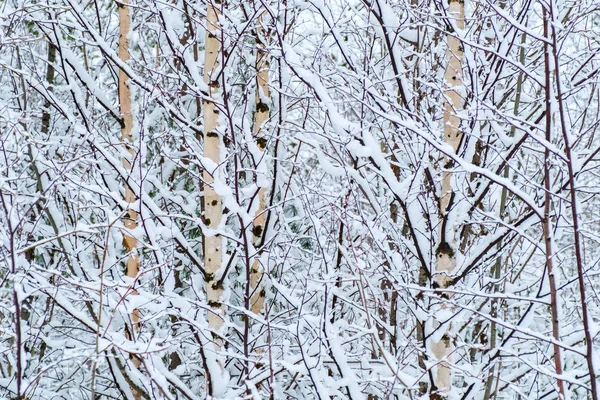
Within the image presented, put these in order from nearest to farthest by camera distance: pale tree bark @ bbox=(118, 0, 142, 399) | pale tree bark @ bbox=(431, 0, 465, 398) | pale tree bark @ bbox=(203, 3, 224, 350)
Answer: pale tree bark @ bbox=(431, 0, 465, 398) → pale tree bark @ bbox=(203, 3, 224, 350) → pale tree bark @ bbox=(118, 0, 142, 399)

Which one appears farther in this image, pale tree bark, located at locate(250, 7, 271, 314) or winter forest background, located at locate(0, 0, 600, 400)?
pale tree bark, located at locate(250, 7, 271, 314)

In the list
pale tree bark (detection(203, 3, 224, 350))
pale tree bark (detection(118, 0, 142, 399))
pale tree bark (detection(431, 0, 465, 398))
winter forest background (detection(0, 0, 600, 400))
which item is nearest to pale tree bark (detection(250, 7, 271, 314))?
winter forest background (detection(0, 0, 600, 400))

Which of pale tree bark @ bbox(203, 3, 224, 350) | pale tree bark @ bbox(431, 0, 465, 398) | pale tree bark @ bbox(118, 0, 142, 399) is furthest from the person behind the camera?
pale tree bark @ bbox(118, 0, 142, 399)

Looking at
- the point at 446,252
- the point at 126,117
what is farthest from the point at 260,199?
the point at 446,252

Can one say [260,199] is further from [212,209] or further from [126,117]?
[126,117]

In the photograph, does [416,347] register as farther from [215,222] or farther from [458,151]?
[215,222]

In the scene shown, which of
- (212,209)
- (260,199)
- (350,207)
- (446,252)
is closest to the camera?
(446,252)


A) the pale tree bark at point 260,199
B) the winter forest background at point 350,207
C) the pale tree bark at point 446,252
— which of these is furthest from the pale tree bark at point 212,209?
the pale tree bark at point 446,252

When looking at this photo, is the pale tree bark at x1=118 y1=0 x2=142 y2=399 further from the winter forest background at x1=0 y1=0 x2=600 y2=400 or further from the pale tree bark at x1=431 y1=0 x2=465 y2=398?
the pale tree bark at x1=431 y1=0 x2=465 y2=398

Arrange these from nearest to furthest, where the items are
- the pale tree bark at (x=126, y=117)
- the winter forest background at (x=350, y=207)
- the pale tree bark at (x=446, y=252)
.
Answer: the winter forest background at (x=350, y=207), the pale tree bark at (x=446, y=252), the pale tree bark at (x=126, y=117)

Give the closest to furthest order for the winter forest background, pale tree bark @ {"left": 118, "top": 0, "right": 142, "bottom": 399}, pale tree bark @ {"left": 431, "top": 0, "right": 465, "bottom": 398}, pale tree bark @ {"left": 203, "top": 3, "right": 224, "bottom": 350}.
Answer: the winter forest background < pale tree bark @ {"left": 431, "top": 0, "right": 465, "bottom": 398} < pale tree bark @ {"left": 203, "top": 3, "right": 224, "bottom": 350} < pale tree bark @ {"left": 118, "top": 0, "right": 142, "bottom": 399}

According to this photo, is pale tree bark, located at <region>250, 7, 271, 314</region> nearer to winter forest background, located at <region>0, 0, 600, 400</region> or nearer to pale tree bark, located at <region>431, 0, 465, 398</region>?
winter forest background, located at <region>0, 0, 600, 400</region>

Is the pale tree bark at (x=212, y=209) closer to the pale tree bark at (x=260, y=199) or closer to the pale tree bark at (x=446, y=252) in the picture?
the pale tree bark at (x=260, y=199)

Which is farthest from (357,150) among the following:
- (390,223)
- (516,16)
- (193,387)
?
(193,387)
